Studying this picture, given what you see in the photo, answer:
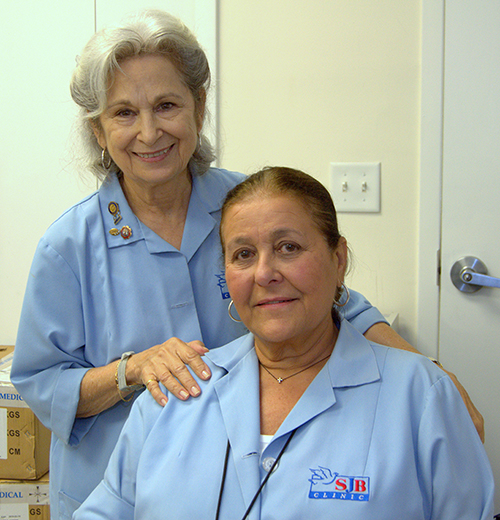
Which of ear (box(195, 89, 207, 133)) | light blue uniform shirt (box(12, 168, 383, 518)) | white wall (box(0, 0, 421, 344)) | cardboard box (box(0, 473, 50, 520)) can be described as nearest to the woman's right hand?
light blue uniform shirt (box(12, 168, 383, 518))

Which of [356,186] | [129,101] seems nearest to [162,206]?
[129,101]

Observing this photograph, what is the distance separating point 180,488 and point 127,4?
1.89 metres

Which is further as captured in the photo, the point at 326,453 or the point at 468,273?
the point at 468,273

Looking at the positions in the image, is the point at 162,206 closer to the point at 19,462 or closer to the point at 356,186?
the point at 356,186

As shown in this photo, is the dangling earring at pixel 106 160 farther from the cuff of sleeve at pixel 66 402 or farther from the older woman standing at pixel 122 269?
the cuff of sleeve at pixel 66 402

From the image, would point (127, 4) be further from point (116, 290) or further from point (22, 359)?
point (22, 359)

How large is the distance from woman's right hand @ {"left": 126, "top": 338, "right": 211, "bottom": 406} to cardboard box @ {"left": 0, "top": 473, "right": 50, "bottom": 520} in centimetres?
86

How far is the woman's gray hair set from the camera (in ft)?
4.12

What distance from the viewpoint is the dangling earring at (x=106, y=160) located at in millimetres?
1447

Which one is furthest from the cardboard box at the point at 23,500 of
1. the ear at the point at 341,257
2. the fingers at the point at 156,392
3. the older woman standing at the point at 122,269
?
the ear at the point at 341,257

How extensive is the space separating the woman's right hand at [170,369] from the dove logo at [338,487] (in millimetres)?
335

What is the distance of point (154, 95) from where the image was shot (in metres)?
1.28

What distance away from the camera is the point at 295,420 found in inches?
41.7

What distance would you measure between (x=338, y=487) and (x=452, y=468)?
0.22 meters
